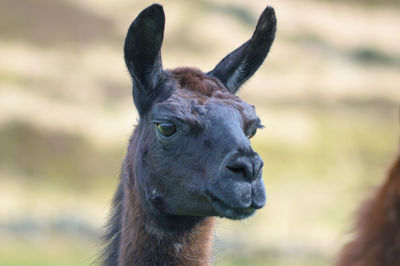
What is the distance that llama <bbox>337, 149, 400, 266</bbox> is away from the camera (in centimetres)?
334

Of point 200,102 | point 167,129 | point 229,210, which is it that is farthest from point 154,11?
point 229,210

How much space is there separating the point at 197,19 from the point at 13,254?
17.8 meters

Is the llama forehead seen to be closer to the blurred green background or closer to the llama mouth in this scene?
the llama mouth

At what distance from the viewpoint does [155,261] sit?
202 inches

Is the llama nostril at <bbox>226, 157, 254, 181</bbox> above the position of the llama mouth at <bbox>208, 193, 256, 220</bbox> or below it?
above

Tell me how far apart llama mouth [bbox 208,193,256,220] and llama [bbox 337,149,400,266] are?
3.54 feet

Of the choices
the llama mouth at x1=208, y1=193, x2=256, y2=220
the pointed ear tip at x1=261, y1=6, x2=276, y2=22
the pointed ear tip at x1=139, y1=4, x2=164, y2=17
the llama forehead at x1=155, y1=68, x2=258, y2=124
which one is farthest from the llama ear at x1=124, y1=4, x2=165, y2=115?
the llama mouth at x1=208, y1=193, x2=256, y2=220

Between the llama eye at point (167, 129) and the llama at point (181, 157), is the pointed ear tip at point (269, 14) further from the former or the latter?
the llama eye at point (167, 129)

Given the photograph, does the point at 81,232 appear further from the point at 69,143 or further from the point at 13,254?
the point at 69,143

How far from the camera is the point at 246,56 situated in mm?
5648

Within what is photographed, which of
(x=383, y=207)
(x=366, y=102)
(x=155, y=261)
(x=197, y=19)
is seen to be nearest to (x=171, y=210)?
(x=155, y=261)

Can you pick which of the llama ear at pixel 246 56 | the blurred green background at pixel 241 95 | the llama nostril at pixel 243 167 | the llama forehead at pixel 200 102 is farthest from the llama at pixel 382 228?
the blurred green background at pixel 241 95

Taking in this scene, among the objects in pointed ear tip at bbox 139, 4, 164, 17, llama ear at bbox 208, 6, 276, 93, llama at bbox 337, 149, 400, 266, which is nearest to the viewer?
llama at bbox 337, 149, 400, 266

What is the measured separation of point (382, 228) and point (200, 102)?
1912mm
